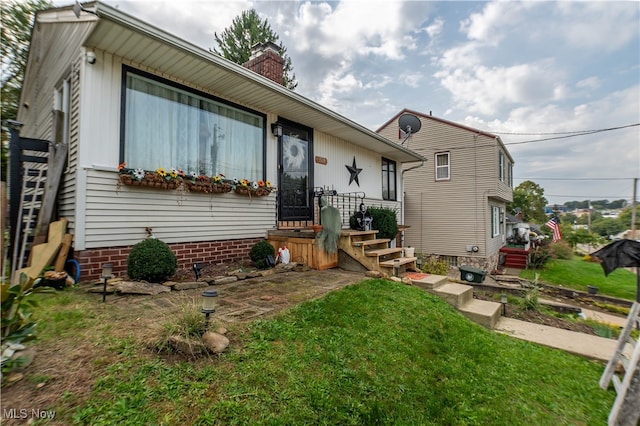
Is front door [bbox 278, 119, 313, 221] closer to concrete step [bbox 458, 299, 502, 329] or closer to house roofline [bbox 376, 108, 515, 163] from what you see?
concrete step [bbox 458, 299, 502, 329]

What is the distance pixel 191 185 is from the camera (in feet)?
15.4

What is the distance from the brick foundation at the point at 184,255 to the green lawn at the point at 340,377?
78 centimetres

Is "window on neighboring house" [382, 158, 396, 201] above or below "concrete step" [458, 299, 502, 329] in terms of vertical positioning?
above

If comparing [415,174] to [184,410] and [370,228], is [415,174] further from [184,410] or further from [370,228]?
[184,410]

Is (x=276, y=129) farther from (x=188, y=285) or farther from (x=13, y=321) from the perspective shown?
(x=13, y=321)

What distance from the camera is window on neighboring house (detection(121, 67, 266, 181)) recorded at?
421 cm

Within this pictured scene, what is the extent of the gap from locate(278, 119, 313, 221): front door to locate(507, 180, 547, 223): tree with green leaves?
82.4 ft

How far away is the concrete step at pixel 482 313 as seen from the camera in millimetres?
4387

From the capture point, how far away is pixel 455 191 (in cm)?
1364

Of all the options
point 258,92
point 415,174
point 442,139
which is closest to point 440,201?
point 415,174

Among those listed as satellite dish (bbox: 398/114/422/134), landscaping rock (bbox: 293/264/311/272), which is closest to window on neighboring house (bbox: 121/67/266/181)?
landscaping rock (bbox: 293/264/311/272)

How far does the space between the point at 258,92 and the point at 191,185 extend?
2149 mm

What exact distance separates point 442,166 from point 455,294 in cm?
1093

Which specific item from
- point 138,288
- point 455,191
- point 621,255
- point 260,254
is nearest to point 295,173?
point 260,254
